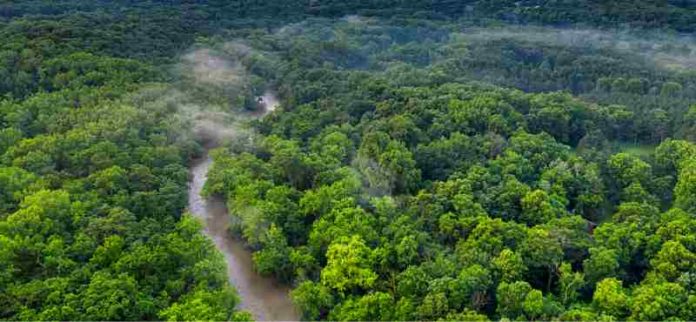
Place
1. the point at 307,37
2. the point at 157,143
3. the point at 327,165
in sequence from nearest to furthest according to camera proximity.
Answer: the point at 327,165 < the point at 157,143 < the point at 307,37

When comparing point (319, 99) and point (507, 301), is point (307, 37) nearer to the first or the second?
point (319, 99)

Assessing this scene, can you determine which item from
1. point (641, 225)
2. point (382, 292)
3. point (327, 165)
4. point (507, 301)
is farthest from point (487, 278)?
point (327, 165)

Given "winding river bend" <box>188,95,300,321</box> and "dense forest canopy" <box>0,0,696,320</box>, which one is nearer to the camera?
"dense forest canopy" <box>0,0,696,320</box>

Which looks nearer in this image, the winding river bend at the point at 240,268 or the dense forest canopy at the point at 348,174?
the dense forest canopy at the point at 348,174

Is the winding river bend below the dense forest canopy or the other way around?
below

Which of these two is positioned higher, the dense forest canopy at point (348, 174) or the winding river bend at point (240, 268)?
the dense forest canopy at point (348, 174)
